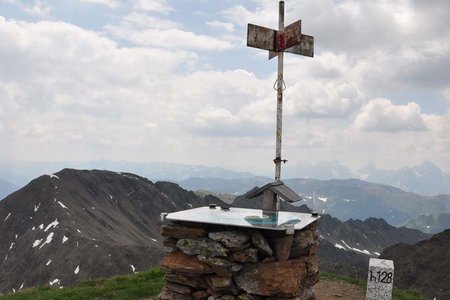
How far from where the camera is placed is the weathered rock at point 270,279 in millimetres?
11805

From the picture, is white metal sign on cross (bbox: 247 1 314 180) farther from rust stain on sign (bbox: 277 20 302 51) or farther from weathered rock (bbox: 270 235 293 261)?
weathered rock (bbox: 270 235 293 261)

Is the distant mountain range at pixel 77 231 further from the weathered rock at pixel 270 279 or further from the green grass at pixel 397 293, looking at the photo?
the weathered rock at pixel 270 279

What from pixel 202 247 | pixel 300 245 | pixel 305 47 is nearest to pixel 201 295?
pixel 202 247

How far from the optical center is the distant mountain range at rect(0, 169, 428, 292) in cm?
9625

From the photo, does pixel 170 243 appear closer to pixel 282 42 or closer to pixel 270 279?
pixel 270 279

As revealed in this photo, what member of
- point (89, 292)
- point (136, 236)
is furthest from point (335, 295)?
point (136, 236)

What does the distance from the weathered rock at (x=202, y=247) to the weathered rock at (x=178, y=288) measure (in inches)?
42.6

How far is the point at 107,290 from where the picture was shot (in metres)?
18.1

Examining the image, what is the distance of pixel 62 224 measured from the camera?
115562 millimetres

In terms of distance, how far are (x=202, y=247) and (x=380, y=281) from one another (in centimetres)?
667

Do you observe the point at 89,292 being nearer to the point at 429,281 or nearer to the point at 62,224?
the point at 429,281

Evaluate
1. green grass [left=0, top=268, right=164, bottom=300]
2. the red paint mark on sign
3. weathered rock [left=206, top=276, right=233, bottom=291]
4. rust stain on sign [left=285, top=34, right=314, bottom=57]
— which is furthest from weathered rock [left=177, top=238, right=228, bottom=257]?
rust stain on sign [left=285, top=34, right=314, bottom=57]

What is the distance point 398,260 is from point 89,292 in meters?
102

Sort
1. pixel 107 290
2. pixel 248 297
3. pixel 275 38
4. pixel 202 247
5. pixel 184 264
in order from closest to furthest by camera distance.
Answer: pixel 248 297, pixel 202 247, pixel 184 264, pixel 275 38, pixel 107 290
